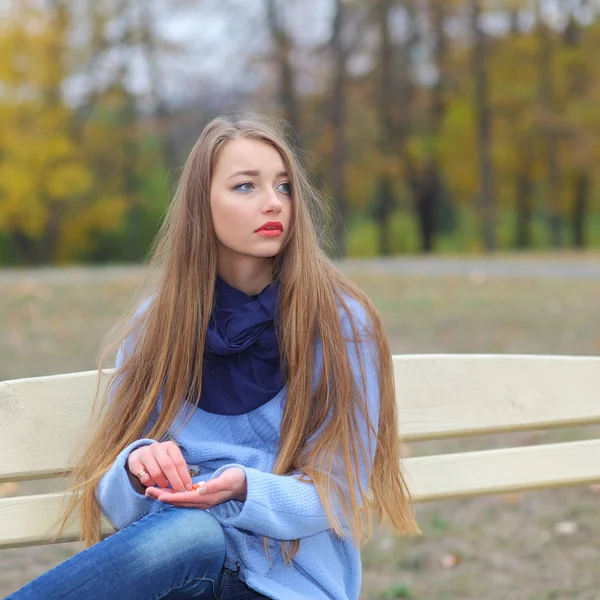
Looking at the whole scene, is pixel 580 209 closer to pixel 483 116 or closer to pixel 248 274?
pixel 483 116

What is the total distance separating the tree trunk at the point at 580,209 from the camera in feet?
93.2

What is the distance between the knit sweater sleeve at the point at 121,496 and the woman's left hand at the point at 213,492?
0.09 m

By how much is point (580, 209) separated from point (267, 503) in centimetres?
2802

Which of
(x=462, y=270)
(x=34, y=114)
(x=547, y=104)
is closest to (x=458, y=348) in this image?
(x=462, y=270)

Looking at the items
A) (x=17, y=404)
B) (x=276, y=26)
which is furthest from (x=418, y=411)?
(x=276, y=26)

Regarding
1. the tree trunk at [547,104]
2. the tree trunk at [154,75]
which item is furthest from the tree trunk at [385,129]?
the tree trunk at [154,75]

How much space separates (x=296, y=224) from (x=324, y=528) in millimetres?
720

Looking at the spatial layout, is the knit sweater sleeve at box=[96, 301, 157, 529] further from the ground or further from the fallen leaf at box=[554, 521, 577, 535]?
the fallen leaf at box=[554, 521, 577, 535]

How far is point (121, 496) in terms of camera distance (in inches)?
90.8

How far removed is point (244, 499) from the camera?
2.22m

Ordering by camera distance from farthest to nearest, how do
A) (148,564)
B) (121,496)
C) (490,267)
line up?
(490,267) < (121,496) < (148,564)

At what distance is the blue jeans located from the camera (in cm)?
198

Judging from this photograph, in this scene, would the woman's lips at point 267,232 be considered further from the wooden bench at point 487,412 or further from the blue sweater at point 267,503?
the wooden bench at point 487,412

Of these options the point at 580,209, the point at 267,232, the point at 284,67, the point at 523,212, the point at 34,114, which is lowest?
the point at 523,212
